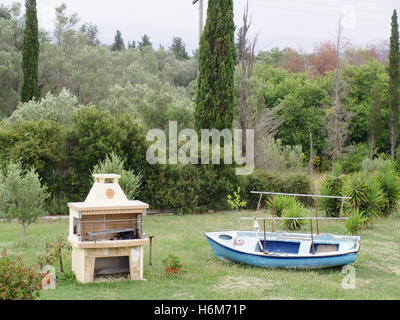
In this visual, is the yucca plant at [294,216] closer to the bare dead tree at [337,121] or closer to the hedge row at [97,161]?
the hedge row at [97,161]

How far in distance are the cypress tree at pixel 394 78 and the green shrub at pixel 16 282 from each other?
96.2ft

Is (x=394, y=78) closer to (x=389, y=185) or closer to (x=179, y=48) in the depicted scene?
(x=389, y=185)

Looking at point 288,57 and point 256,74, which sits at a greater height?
point 288,57

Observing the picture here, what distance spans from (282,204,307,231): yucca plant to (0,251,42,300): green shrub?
9.38m

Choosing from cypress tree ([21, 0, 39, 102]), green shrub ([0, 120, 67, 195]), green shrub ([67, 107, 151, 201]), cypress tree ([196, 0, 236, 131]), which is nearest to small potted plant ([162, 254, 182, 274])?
green shrub ([67, 107, 151, 201])

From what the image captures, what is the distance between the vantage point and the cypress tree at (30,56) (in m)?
26.8

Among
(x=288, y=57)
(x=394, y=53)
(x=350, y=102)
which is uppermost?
(x=288, y=57)

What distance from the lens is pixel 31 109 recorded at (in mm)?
21547

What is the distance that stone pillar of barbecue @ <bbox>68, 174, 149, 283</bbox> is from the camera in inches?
361

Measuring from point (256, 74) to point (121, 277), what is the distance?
33258 millimetres

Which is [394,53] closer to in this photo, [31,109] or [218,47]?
[218,47]

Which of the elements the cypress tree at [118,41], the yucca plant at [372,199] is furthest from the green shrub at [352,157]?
the cypress tree at [118,41]

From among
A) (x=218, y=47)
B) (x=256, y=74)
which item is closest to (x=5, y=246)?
(x=218, y=47)

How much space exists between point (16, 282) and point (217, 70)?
53.1ft
